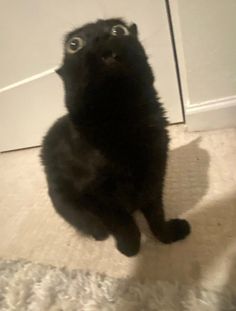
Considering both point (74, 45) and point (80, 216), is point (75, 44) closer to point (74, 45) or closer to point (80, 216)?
point (74, 45)

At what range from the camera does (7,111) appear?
136 cm

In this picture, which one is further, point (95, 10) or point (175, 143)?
point (175, 143)

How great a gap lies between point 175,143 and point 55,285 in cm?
62

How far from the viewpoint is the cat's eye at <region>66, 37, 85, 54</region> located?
57 cm

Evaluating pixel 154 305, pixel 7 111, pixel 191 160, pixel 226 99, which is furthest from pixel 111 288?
pixel 7 111

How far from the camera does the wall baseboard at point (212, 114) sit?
1151 mm

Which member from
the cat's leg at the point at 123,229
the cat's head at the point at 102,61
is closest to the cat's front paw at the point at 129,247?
the cat's leg at the point at 123,229

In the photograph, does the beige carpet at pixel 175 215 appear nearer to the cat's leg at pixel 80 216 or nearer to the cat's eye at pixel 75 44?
the cat's leg at pixel 80 216

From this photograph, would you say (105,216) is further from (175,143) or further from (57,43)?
(57,43)

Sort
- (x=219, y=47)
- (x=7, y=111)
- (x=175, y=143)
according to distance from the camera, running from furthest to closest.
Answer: (x=7, y=111) → (x=175, y=143) → (x=219, y=47)

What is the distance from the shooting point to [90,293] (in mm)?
763

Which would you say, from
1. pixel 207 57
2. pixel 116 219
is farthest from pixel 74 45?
pixel 207 57

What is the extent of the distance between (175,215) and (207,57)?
0.52 m

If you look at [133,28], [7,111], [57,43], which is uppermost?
[133,28]
